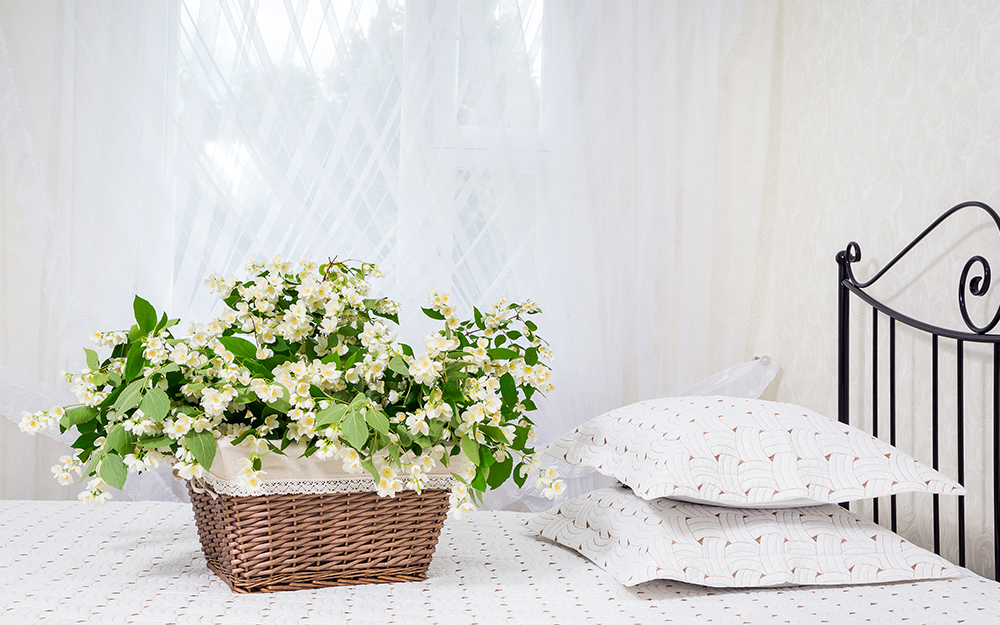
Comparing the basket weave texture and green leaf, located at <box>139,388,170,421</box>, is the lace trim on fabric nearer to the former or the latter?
the basket weave texture

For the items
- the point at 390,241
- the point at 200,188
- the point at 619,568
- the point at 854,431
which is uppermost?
the point at 200,188

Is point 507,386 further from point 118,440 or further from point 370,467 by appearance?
point 118,440

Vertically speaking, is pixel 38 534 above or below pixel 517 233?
below

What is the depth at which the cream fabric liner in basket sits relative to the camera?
100 cm

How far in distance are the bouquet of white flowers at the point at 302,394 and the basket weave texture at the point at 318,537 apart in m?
0.06

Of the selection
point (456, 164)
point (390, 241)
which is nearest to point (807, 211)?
point (456, 164)

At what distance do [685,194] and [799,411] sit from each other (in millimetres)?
923

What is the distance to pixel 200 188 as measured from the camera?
1.95 meters

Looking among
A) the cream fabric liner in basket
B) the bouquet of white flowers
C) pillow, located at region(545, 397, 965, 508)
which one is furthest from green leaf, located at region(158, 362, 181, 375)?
pillow, located at region(545, 397, 965, 508)

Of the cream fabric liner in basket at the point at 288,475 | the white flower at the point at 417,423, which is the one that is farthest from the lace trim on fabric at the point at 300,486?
the white flower at the point at 417,423

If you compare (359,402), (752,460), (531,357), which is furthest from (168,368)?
(752,460)

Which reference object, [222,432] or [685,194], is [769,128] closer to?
[685,194]

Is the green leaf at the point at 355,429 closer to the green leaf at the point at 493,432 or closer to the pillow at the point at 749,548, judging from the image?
the green leaf at the point at 493,432

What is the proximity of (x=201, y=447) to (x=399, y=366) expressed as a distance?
10.8 inches
